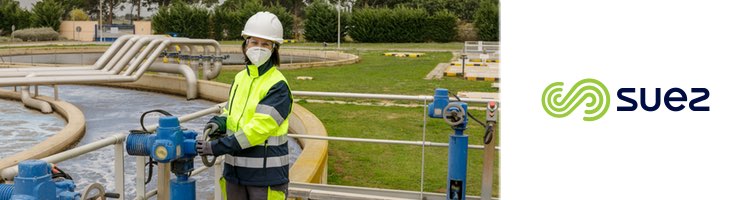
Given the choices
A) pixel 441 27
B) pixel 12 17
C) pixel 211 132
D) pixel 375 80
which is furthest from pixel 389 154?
pixel 12 17

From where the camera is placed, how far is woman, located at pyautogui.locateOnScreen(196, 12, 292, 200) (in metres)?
2.95

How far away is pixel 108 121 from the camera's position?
384 inches

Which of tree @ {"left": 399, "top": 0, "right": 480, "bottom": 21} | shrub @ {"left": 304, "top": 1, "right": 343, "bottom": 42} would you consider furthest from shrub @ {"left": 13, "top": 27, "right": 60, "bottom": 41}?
tree @ {"left": 399, "top": 0, "right": 480, "bottom": 21}

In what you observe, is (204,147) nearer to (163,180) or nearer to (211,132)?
(211,132)

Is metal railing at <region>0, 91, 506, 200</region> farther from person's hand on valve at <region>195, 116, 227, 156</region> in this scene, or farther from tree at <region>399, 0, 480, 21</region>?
tree at <region>399, 0, 480, 21</region>

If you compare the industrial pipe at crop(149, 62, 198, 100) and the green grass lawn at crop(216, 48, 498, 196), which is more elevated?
the industrial pipe at crop(149, 62, 198, 100)

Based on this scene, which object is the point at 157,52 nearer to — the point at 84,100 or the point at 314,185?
the point at 84,100

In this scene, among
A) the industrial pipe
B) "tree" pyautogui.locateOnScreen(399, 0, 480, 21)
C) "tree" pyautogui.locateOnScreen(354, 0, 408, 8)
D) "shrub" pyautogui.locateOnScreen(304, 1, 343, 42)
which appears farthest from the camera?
"tree" pyautogui.locateOnScreen(354, 0, 408, 8)

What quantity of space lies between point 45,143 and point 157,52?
528 cm
